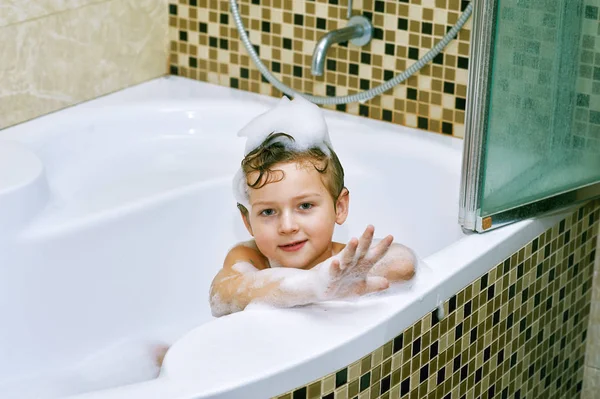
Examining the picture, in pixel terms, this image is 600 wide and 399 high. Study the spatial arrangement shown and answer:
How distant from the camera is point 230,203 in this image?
246cm

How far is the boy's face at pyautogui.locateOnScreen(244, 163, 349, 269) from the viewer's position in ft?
6.32

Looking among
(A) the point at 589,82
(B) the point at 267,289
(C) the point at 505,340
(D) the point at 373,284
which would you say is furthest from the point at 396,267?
(A) the point at 589,82

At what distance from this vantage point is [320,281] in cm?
165

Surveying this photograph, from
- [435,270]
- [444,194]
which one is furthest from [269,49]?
[435,270]

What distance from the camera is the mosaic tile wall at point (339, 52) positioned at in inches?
94.9

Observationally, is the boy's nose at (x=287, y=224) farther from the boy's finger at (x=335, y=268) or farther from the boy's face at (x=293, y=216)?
the boy's finger at (x=335, y=268)

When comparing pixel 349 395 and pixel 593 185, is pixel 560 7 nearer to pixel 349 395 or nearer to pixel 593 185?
pixel 593 185

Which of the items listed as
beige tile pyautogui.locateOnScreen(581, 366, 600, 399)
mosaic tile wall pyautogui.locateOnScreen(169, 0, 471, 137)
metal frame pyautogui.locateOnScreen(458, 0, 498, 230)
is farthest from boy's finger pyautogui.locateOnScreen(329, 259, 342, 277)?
beige tile pyautogui.locateOnScreen(581, 366, 600, 399)

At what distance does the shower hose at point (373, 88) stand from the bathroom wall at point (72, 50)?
0.92 feet

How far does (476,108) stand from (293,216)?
1.21 ft

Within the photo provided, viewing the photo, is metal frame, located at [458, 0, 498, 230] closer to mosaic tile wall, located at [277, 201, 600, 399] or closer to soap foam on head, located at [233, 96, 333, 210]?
mosaic tile wall, located at [277, 201, 600, 399]

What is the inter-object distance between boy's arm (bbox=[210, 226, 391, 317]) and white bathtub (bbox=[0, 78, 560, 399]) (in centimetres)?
14

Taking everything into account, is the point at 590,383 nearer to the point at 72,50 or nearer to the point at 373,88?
the point at 373,88

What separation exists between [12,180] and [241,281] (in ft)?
1.88
